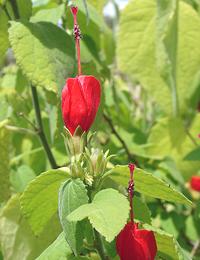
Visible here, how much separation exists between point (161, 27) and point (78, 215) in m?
0.54

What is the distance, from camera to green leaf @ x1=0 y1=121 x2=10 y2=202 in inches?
39.3

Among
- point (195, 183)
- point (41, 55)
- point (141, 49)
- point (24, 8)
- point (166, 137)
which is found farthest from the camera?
point (166, 137)

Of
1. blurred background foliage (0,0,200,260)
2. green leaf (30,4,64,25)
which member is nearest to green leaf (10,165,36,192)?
blurred background foliage (0,0,200,260)

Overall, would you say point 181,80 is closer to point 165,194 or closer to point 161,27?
point 161,27

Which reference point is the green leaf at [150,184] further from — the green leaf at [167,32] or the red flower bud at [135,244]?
the green leaf at [167,32]

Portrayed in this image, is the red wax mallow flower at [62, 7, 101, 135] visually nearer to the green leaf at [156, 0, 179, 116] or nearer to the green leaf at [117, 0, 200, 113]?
the green leaf at [156, 0, 179, 116]

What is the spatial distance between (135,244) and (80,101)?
0.17m

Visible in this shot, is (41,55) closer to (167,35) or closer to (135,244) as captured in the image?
(167,35)

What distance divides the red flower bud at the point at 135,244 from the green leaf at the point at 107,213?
0.05 metres

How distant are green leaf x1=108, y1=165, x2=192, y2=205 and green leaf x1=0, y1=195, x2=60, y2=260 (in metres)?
0.24

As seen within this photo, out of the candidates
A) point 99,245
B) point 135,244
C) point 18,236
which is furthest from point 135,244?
point 18,236

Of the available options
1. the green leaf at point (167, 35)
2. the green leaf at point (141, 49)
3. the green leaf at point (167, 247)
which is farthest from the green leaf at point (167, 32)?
the green leaf at point (167, 247)

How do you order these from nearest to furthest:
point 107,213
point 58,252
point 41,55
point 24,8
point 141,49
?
point 107,213 < point 58,252 < point 41,55 < point 24,8 < point 141,49

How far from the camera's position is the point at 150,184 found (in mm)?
737
